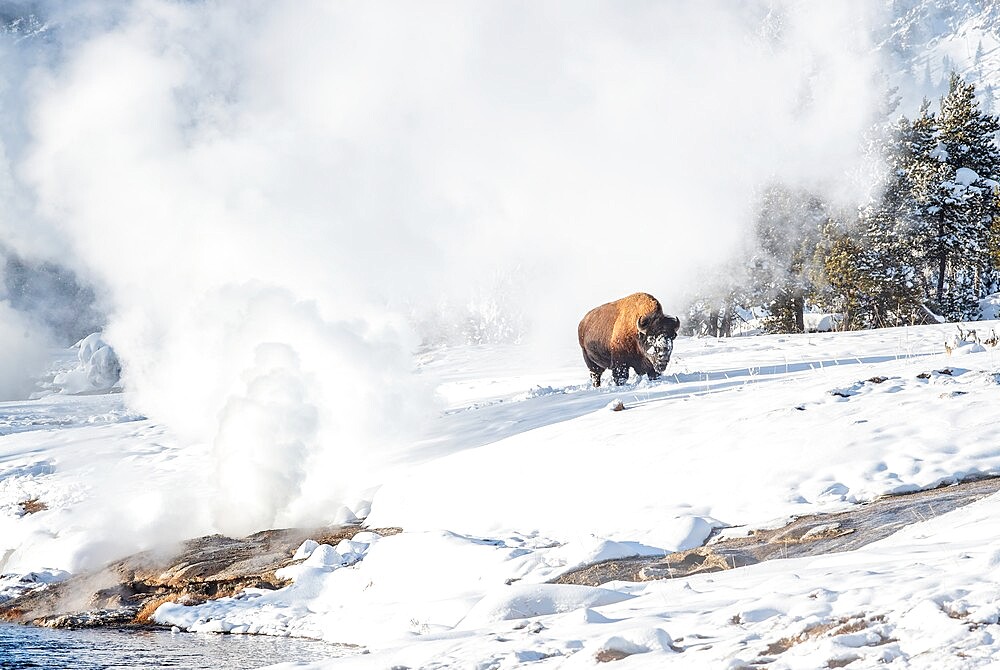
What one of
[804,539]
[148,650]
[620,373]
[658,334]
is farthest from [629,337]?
[148,650]

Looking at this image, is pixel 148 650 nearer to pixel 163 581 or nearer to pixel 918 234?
pixel 163 581

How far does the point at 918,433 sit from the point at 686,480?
2.62 metres

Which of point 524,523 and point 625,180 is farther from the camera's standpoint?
point 625,180

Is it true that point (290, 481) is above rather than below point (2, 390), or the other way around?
below

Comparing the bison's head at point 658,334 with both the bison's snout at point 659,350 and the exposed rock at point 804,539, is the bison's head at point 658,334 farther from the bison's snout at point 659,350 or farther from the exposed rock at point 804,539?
the exposed rock at point 804,539

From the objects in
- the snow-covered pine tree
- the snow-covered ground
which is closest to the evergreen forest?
the snow-covered pine tree

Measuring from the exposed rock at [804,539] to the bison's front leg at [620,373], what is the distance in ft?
37.2

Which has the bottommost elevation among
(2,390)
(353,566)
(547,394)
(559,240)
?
(353,566)

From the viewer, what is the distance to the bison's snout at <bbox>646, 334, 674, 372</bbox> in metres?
18.0

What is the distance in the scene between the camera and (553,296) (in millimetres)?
87000

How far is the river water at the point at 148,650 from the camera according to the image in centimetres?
710

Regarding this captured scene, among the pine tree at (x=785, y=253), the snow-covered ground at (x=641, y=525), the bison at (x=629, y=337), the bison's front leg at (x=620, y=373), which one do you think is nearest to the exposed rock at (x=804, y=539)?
the snow-covered ground at (x=641, y=525)

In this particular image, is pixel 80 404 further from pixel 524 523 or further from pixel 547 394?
pixel 524 523

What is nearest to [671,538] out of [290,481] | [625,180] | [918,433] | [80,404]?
[918,433]
